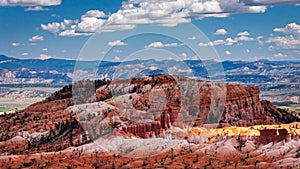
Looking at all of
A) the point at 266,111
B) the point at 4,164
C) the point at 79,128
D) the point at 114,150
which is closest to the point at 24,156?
the point at 4,164

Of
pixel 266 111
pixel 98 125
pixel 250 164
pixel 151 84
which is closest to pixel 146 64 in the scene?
pixel 151 84

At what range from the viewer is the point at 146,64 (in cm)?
10850

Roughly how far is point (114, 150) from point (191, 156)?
35.9ft

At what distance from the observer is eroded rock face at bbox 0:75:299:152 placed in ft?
306

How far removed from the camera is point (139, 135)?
89812 millimetres

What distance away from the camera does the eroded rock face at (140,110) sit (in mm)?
93250

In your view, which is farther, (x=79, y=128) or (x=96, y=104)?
(x=96, y=104)

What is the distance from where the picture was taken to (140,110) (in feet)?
328

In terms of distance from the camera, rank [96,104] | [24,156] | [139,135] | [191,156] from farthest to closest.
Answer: [96,104] → [139,135] → [24,156] → [191,156]

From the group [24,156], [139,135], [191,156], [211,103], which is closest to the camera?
[191,156]

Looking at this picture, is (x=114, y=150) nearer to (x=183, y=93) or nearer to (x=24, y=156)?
(x=24, y=156)

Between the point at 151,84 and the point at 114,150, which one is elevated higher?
the point at 151,84

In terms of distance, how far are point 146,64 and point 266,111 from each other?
2894 cm

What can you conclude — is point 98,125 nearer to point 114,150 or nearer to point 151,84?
point 114,150
